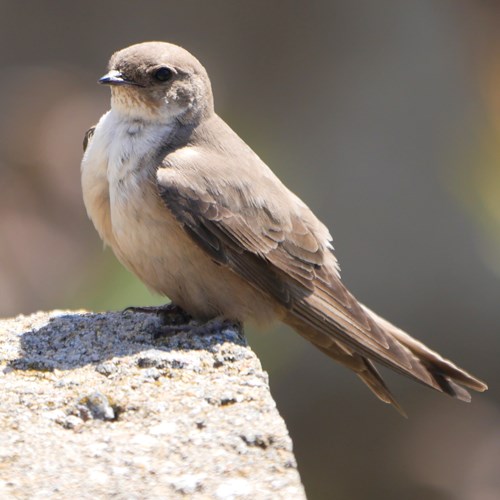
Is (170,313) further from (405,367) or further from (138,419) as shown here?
(138,419)

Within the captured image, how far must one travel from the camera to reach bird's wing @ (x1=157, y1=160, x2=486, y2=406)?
479cm

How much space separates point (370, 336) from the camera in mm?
5031

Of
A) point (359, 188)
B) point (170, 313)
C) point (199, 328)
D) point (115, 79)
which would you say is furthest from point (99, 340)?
point (359, 188)

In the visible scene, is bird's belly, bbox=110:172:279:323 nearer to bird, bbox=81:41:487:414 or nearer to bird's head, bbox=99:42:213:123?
bird, bbox=81:41:487:414

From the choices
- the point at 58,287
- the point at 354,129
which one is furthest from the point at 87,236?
the point at 354,129

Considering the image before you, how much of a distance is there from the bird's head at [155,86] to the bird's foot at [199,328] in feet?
3.01

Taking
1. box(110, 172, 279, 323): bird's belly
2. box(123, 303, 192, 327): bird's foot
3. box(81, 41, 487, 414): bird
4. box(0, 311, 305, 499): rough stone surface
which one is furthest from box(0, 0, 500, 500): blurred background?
box(0, 311, 305, 499): rough stone surface

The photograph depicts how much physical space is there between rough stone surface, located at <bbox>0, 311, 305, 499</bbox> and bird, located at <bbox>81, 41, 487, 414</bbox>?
0.30 meters

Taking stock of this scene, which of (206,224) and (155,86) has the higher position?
(155,86)

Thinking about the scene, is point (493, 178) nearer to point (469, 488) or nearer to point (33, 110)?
point (469, 488)

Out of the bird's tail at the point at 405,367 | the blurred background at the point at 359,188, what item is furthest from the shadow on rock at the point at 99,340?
the blurred background at the point at 359,188

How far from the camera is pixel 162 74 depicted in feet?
16.9

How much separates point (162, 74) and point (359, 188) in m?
3.09

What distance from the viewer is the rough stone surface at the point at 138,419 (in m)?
3.28
